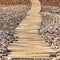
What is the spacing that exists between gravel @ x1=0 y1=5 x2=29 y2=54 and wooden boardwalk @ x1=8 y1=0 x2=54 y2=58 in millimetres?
146

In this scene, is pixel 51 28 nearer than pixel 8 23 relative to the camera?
Yes

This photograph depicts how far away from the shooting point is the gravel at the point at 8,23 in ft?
22.7

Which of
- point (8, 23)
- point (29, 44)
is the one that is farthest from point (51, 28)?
point (29, 44)

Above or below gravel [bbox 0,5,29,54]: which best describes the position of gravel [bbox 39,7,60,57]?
below

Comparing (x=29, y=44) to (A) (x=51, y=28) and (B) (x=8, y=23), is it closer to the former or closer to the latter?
(A) (x=51, y=28)

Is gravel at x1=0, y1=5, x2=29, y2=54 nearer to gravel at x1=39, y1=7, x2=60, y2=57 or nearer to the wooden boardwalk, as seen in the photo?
the wooden boardwalk

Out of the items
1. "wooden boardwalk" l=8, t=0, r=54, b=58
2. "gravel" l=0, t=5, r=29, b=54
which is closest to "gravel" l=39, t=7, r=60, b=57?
"wooden boardwalk" l=8, t=0, r=54, b=58

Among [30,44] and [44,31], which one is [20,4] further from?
[30,44]

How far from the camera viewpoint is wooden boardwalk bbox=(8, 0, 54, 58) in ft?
20.9

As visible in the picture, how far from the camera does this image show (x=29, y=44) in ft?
22.8

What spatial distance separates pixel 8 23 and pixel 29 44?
6.65ft

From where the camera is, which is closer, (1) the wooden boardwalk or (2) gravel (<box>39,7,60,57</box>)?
(1) the wooden boardwalk

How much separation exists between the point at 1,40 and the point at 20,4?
6.12 meters

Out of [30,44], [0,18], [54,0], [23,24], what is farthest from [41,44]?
[54,0]
